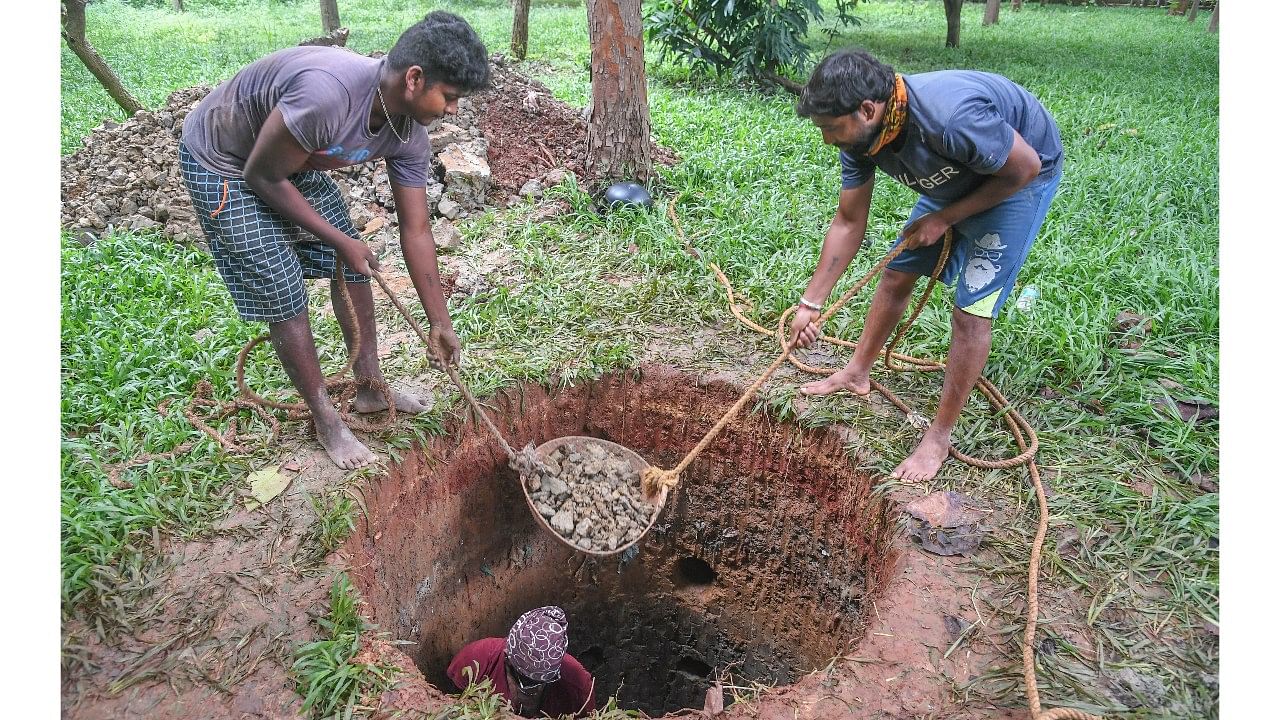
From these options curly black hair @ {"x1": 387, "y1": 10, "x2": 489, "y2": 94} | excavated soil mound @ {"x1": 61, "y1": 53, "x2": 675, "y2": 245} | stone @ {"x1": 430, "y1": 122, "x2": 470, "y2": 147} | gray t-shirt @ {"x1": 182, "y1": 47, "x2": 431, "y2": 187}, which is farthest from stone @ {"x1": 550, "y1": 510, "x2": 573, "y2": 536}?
stone @ {"x1": 430, "y1": 122, "x2": 470, "y2": 147}

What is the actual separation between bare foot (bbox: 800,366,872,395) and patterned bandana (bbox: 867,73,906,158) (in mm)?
1174

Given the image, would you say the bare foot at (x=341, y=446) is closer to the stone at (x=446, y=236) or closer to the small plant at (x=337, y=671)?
the small plant at (x=337, y=671)

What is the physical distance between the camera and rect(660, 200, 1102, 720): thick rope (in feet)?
6.87

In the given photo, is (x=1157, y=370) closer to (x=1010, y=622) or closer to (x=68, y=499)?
(x=1010, y=622)

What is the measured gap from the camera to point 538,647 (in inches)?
104

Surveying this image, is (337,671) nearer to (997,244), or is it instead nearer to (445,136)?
(997,244)

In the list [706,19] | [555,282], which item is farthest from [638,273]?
[706,19]

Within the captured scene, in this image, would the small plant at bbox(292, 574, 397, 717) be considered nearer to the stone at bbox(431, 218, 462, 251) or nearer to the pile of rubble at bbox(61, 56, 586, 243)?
the stone at bbox(431, 218, 462, 251)

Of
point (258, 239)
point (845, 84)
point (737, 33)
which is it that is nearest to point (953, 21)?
point (737, 33)

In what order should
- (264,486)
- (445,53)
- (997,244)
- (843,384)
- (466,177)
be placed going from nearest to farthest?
1. (445,53)
2. (997,244)
3. (264,486)
4. (843,384)
5. (466,177)

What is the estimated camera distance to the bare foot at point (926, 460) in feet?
9.00

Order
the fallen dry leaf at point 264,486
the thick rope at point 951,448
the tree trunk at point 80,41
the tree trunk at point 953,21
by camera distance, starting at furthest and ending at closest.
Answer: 1. the tree trunk at point 953,21
2. the tree trunk at point 80,41
3. the fallen dry leaf at point 264,486
4. the thick rope at point 951,448

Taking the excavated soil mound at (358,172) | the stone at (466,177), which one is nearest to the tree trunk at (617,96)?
the excavated soil mound at (358,172)

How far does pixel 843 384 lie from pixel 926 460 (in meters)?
0.51
